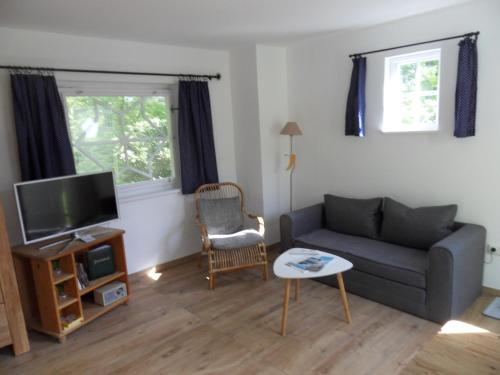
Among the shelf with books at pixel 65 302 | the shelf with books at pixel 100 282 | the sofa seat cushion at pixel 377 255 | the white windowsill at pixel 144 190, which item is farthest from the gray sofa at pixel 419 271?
the shelf with books at pixel 65 302

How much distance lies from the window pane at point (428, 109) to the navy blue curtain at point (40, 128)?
3191mm

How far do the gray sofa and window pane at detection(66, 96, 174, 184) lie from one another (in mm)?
1881

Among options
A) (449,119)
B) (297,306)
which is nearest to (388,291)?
(297,306)

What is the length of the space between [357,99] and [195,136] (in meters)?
1.74

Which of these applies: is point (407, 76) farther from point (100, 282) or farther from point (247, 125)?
point (100, 282)

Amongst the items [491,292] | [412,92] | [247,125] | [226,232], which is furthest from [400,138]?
[226,232]

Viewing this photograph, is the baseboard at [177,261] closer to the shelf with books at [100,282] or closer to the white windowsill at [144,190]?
the shelf with books at [100,282]

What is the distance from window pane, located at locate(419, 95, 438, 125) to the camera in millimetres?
3379

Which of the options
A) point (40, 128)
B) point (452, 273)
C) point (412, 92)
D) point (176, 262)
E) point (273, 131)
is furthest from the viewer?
point (273, 131)

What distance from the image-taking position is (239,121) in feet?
14.6

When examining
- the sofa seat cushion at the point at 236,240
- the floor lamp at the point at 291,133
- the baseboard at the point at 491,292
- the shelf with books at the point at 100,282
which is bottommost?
the baseboard at the point at 491,292

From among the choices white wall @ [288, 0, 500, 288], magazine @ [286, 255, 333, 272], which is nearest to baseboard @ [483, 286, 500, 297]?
white wall @ [288, 0, 500, 288]

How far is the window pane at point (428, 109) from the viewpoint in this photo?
11.1 ft

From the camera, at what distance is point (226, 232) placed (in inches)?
157
